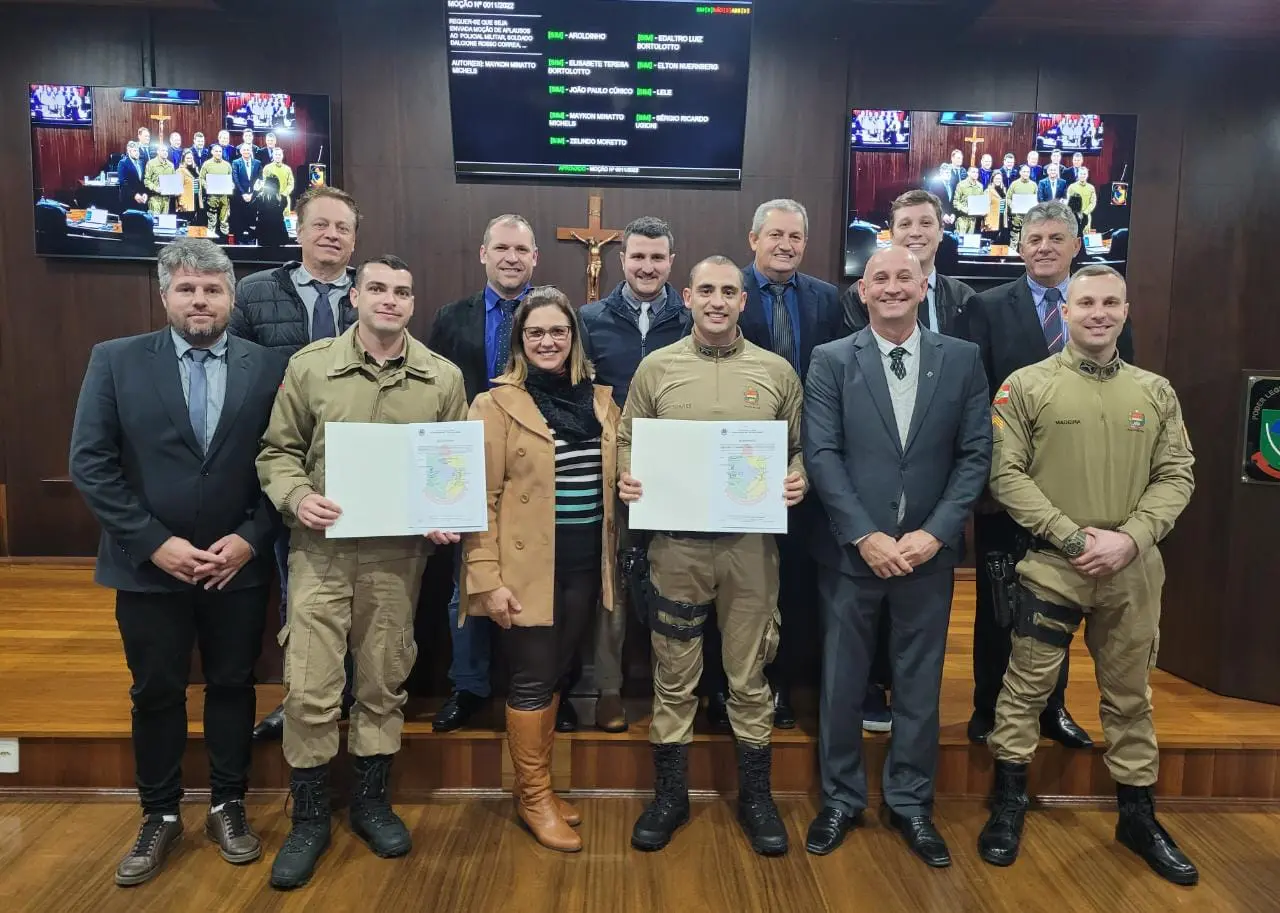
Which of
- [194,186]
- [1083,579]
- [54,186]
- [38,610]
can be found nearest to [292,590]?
[1083,579]

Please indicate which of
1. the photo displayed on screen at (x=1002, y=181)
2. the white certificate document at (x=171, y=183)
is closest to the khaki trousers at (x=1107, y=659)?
the photo displayed on screen at (x=1002, y=181)

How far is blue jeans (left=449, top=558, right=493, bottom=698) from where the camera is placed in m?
Answer: 2.79

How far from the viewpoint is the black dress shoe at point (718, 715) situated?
279 cm

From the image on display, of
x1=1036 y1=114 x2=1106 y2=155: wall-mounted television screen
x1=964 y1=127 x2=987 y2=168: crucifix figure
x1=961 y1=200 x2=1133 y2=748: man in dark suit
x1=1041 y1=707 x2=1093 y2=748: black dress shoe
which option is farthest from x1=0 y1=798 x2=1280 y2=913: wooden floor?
x1=1036 y1=114 x2=1106 y2=155: wall-mounted television screen

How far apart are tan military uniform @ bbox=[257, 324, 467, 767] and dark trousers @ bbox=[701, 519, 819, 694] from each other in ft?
3.62

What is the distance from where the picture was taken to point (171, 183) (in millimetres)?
4602

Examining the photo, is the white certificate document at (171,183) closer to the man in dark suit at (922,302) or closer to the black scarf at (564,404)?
the black scarf at (564,404)

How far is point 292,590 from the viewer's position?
2223mm

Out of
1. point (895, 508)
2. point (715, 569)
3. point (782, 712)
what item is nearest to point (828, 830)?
point (782, 712)

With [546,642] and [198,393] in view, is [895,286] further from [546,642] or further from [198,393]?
[198,393]

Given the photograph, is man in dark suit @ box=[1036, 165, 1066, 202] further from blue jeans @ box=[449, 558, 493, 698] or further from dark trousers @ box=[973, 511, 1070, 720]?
blue jeans @ box=[449, 558, 493, 698]

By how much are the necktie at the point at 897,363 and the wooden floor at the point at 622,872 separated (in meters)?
1.41

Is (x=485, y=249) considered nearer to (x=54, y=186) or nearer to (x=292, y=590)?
(x=292, y=590)

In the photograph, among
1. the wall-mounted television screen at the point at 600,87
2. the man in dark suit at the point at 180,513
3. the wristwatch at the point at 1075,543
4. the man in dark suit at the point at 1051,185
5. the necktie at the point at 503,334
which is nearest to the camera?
the man in dark suit at the point at 180,513
